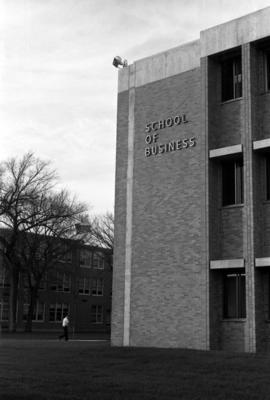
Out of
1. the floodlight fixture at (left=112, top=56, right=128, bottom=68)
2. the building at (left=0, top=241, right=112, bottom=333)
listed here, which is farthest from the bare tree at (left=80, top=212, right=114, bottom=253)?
the floodlight fixture at (left=112, top=56, right=128, bottom=68)

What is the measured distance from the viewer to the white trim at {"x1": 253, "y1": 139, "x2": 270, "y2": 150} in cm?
2194

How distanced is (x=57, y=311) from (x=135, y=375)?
65471mm

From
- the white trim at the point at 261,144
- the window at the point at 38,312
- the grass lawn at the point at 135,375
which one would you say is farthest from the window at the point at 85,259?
the grass lawn at the point at 135,375

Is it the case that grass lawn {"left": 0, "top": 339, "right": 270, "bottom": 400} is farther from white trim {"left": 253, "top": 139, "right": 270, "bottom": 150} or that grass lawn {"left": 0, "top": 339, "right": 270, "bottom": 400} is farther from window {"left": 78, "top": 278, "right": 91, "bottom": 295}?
window {"left": 78, "top": 278, "right": 91, "bottom": 295}

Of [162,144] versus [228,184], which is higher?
[162,144]

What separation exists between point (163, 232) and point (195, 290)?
2.76 m

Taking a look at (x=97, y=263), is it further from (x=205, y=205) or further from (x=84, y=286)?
(x=205, y=205)

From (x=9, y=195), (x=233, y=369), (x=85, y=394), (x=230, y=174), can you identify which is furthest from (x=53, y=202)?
(x=85, y=394)

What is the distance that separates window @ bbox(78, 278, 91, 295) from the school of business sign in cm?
5890

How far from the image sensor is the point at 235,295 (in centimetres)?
2275

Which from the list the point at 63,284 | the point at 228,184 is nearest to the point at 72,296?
the point at 63,284

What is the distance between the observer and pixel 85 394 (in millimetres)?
11641

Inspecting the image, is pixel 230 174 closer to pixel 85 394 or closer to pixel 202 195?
pixel 202 195

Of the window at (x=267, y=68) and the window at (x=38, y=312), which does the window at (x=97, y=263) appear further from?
the window at (x=267, y=68)
